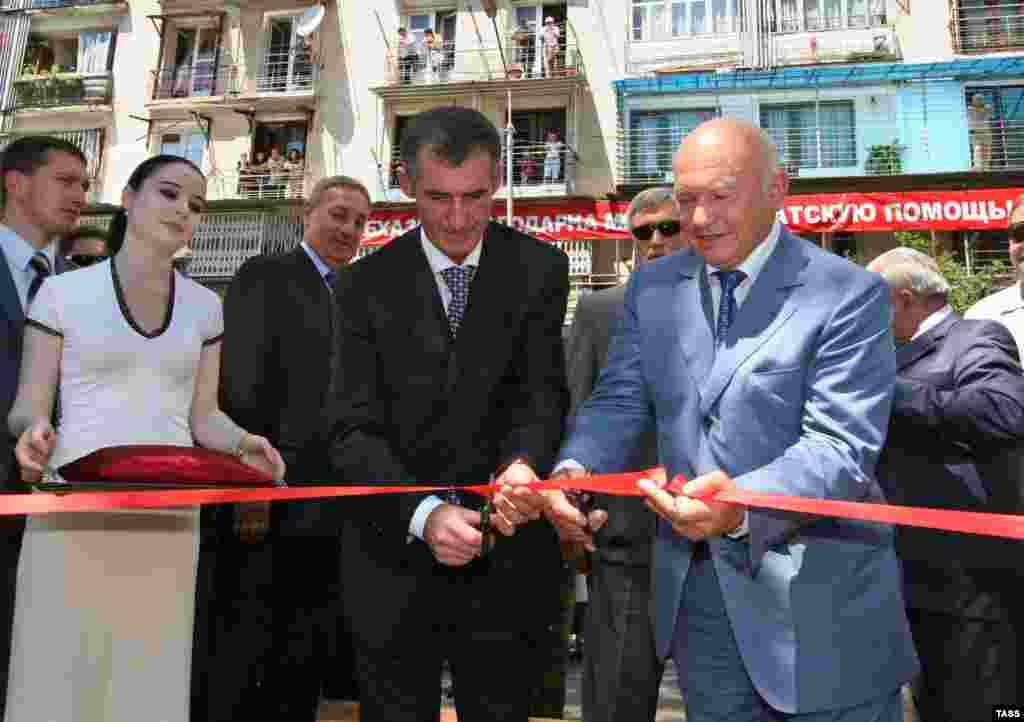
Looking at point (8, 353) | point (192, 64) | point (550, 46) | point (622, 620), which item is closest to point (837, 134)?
point (550, 46)

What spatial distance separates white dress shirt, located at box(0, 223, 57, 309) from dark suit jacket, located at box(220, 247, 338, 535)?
0.74 metres

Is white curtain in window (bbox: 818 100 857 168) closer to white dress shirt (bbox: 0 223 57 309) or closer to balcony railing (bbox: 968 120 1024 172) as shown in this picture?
balcony railing (bbox: 968 120 1024 172)

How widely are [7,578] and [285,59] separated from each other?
25823 millimetres

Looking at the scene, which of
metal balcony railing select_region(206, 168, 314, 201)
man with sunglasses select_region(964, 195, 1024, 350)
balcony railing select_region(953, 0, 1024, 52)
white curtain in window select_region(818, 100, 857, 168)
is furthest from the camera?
metal balcony railing select_region(206, 168, 314, 201)

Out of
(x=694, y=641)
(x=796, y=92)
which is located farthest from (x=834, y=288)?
(x=796, y=92)

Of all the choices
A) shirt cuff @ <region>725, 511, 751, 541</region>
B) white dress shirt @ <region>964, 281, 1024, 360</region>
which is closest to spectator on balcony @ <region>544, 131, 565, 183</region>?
white dress shirt @ <region>964, 281, 1024, 360</region>

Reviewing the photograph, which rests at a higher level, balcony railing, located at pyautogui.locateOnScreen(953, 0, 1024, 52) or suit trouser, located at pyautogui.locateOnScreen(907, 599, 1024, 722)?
balcony railing, located at pyautogui.locateOnScreen(953, 0, 1024, 52)

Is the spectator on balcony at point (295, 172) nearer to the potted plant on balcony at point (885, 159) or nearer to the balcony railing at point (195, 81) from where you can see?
the balcony railing at point (195, 81)

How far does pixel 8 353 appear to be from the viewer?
295 centimetres

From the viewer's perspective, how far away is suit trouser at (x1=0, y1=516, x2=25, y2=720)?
9.34 ft

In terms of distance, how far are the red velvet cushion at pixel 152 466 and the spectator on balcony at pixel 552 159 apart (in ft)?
70.2

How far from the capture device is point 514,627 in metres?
2.06

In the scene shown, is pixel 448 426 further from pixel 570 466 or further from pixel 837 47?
pixel 837 47

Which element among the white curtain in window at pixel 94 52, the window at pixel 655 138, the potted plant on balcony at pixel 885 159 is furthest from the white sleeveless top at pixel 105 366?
the white curtain in window at pixel 94 52
